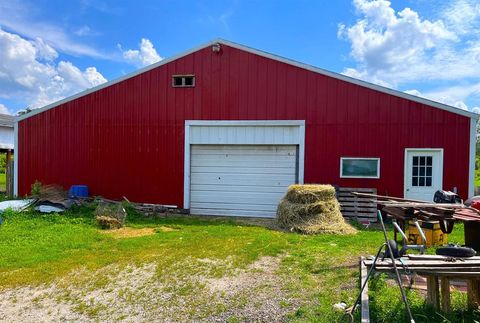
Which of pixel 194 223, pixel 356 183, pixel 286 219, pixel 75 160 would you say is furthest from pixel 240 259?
pixel 75 160

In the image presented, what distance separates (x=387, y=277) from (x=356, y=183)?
5.73 meters

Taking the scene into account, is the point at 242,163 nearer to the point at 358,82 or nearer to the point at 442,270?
the point at 358,82

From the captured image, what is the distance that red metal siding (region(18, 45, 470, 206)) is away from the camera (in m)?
9.82

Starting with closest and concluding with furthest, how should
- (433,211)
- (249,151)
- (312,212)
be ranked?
(433,211) → (312,212) → (249,151)

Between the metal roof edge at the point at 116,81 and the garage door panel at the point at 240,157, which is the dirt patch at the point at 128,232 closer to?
the garage door panel at the point at 240,157

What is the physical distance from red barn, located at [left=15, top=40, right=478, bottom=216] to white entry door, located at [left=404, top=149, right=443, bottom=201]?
0.09 feet

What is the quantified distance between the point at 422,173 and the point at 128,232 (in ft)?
25.0

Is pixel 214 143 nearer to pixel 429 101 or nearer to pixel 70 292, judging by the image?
pixel 429 101

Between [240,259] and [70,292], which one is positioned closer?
[70,292]

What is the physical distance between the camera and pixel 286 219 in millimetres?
8602

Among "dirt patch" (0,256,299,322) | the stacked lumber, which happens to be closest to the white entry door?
"dirt patch" (0,256,299,322)

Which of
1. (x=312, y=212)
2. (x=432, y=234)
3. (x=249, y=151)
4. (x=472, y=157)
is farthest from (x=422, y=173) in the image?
(x=249, y=151)

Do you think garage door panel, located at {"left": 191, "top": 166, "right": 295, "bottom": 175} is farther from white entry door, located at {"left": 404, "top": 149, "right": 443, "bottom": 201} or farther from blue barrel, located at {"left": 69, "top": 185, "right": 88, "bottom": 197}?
blue barrel, located at {"left": 69, "top": 185, "right": 88, "bottom": 197}

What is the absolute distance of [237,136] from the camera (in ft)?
35.6
